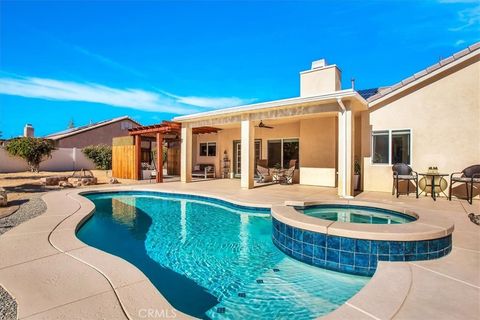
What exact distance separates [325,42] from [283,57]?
19.2 feet

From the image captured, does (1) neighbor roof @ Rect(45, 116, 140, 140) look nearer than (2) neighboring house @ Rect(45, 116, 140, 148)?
No

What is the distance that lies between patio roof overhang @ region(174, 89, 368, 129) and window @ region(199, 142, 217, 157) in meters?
4.21

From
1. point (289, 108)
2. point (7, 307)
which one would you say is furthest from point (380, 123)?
point (7, 307)

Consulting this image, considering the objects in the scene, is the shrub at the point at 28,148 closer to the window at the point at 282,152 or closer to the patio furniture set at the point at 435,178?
the window at the point at 282,152

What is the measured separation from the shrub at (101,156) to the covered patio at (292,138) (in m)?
11.1

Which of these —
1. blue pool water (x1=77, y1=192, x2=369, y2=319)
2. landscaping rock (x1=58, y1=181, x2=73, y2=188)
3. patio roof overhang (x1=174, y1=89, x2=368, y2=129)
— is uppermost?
patio roof overhang (x1=174, y1=89, x2=368, y2=129)

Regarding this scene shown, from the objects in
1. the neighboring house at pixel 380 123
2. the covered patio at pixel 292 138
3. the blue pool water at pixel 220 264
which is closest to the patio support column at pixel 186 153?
the covered patio at pixel 292 138

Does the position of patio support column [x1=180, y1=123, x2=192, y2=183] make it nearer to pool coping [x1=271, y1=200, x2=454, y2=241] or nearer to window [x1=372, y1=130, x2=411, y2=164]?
window [x1=372, y1=130, x2=411, y2=164]

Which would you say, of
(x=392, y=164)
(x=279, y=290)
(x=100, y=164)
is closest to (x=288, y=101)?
→ (x=392, y=164)

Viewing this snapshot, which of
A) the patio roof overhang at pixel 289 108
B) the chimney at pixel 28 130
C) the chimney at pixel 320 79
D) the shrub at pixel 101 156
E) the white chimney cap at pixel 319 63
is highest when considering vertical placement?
the white chimney cap at pixel 319 63

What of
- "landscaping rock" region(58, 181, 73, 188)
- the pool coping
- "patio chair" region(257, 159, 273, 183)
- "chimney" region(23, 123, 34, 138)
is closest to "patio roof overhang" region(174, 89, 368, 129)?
"patio chair" region(257, 159, 273, 183)

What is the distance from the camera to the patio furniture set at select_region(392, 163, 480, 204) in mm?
8078

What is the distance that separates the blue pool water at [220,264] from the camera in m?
3.21

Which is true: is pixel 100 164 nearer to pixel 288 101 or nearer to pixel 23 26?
pixel 23 26
